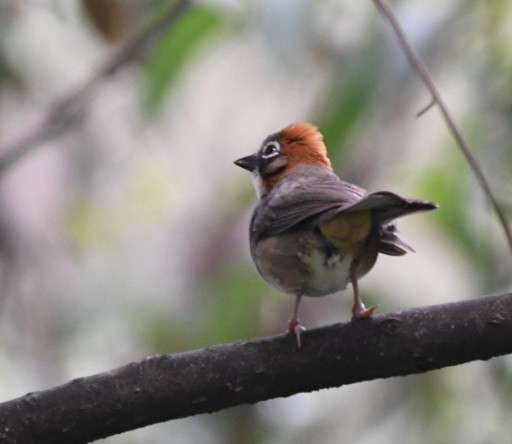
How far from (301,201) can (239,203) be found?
2073 mm

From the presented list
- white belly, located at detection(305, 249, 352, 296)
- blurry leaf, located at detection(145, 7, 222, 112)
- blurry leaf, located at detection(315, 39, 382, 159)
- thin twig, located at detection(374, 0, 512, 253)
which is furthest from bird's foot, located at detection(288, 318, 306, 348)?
blurry leaf, located at detection(145, 7, 222, 112)

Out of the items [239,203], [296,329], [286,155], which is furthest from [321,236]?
[239,203]

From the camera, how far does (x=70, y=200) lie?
7.31 meters

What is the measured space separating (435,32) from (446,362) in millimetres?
1965

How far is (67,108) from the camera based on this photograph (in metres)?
4.97

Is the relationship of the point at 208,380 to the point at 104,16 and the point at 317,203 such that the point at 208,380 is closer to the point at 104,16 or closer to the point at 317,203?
the point at 317,203

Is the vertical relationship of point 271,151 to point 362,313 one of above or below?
above

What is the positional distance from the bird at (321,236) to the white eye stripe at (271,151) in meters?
0.50

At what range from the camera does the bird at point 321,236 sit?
3251 millimetres

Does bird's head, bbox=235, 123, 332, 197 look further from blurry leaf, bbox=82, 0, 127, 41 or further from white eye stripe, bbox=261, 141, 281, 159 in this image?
blurry leaf, bbox=82, 0, 127, 41

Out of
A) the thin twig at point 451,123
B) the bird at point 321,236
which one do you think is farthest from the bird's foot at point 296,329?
the thin twig at point 451,123

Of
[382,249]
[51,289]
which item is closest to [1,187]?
[51,289]

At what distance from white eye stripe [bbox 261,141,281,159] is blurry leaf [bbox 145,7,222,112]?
494 mm

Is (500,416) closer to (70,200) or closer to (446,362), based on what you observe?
(446,362)
